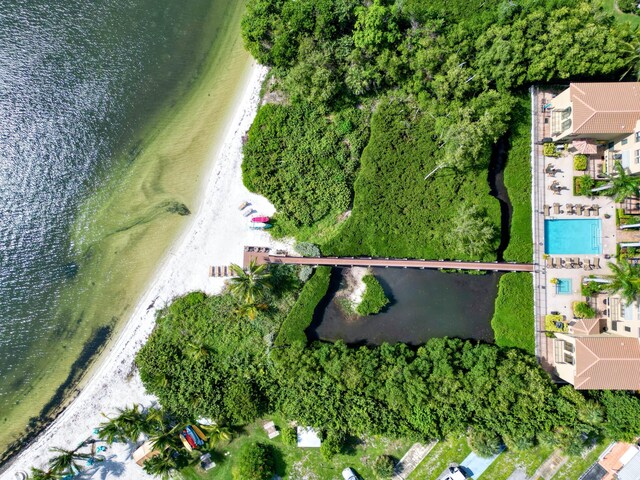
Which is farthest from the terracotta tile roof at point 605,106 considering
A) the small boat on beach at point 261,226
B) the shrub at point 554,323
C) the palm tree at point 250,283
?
the palm tree at point 250,283

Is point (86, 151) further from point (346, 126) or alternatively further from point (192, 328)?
point (346, 126)

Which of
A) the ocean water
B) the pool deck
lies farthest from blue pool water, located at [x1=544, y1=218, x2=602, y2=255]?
the ocean water

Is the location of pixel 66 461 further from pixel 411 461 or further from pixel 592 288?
pixel 592 288

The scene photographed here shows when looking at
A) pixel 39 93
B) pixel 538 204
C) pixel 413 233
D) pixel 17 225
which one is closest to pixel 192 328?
pixel 17 225

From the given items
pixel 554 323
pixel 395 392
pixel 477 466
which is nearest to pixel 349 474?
pixel 395 392

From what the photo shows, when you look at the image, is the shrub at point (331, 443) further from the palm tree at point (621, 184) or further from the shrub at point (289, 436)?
the palm tree at point (621, 184)

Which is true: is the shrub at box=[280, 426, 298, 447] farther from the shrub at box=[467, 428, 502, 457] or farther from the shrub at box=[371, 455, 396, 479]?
the shrub at box=[467, 428, 502, 457]

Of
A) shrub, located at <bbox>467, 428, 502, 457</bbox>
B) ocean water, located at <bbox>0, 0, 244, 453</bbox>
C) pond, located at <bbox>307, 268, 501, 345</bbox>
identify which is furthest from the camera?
ocean water, located at <bbox>0, 0, 244, 453</bbox>
